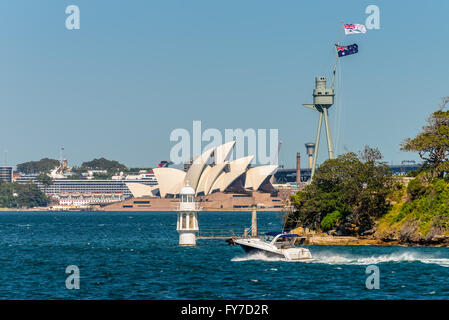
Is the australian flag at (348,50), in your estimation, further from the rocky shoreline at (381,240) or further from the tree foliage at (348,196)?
the rocky shoreline at (381,240)

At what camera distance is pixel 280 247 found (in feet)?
182

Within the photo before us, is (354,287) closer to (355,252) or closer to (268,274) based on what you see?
(268,274)

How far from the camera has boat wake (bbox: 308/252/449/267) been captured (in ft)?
176

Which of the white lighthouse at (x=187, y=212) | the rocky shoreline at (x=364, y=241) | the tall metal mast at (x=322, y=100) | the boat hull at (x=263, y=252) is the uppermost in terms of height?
the tall metal mast at (x=322, y=100)

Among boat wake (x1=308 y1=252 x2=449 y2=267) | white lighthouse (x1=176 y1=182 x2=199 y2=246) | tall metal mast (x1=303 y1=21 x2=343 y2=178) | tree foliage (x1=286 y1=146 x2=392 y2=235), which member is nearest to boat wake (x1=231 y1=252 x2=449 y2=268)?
boat wake (x1=308 y1=252 x2=449 y2=267)

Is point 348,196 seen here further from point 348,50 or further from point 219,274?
point 348,50

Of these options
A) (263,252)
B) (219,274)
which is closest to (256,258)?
(263,252)

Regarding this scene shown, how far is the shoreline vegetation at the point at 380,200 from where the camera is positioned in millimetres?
71125

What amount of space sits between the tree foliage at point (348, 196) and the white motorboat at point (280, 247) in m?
22.1

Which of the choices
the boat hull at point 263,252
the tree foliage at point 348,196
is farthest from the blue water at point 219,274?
the tree foliage at point 348,196

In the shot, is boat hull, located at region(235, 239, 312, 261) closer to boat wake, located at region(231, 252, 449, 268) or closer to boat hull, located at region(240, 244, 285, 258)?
boat hull, located at region(240, 244, 285, 258)
